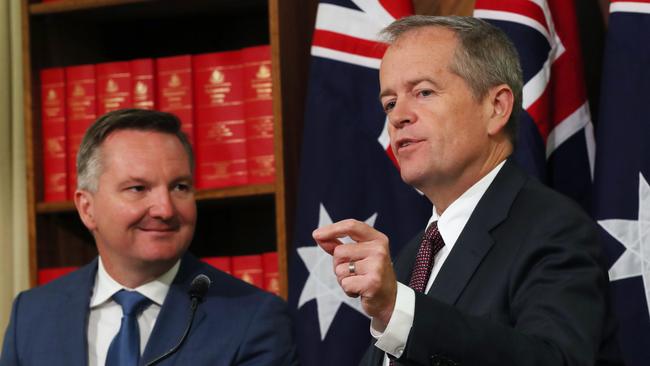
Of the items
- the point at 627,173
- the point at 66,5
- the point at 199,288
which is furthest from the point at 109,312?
the point at 627,173

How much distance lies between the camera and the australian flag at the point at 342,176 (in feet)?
10.2

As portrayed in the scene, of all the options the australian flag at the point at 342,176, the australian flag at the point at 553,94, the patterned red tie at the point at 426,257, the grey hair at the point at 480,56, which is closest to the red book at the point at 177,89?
the australian flag at the point at 342,176

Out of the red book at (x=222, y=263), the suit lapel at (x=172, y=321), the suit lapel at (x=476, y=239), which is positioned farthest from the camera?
the red book at (x=222, y=263)

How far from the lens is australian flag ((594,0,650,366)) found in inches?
105

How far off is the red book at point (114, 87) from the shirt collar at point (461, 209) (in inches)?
70.2

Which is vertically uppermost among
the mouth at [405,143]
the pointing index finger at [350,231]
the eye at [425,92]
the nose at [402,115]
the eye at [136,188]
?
Result: the eye at [425,92]

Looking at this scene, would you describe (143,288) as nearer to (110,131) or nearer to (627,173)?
(110,131)

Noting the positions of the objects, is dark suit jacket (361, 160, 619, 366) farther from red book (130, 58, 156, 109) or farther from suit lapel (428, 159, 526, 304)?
red book (130, 58, 156, 109)

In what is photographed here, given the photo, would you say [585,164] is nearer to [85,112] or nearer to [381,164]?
[381,164]

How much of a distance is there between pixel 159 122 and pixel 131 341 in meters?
0.62

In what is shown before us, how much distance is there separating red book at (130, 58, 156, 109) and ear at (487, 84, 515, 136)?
5.61ft

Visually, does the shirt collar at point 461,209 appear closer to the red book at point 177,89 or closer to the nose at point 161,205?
the nose at point 161,205

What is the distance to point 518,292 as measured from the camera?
1.67 metres

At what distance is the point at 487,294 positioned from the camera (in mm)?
1715
